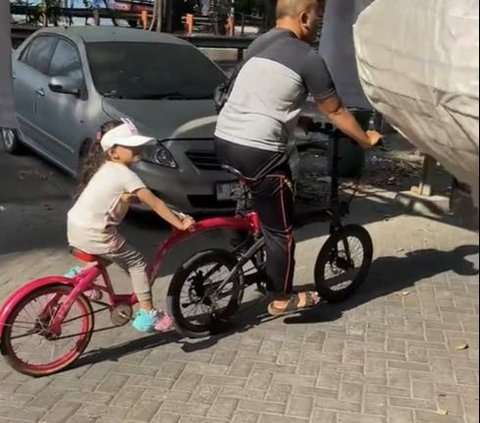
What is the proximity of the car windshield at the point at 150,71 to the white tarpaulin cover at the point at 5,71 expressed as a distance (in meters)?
1.56

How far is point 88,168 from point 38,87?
4.49 metres

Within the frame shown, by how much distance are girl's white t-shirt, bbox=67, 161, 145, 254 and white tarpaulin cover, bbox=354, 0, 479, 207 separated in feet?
6.37

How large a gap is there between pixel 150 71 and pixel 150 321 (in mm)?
4052

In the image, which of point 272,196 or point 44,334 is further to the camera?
point 272,196

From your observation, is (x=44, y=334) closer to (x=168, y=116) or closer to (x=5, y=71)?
(x=5, y=71)

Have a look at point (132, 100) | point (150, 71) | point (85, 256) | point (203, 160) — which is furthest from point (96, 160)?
point (150, 71)

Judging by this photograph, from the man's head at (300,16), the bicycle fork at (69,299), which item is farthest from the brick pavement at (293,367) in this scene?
the man's head at (300,16)

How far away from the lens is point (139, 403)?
3908 millimetres

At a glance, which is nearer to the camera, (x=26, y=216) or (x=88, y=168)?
(x=88, y=168)

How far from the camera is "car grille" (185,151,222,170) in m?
6.76

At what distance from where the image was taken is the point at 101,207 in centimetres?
409

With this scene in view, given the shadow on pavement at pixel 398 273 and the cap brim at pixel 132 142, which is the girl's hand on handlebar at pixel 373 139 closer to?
the shadow on pavement at pixel 398 273

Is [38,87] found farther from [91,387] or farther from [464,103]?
[464,103]

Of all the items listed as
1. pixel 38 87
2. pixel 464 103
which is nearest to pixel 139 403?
pixel 464 103
